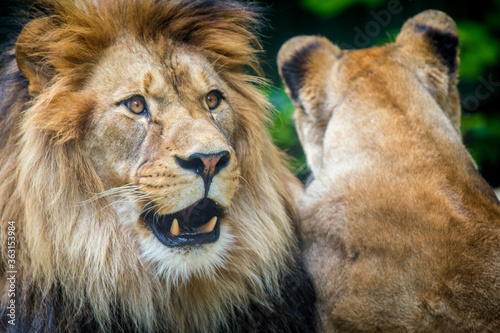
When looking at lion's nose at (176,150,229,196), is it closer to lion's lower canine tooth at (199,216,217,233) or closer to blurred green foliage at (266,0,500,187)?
lion's lower canine tooth at (199,216,217,233)

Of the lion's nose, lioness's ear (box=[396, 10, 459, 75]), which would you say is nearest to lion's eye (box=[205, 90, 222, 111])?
the lion's nose

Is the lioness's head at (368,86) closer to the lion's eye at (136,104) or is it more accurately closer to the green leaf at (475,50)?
the lion's eye at (136,104)

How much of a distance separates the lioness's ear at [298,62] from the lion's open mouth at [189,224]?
1.35 m

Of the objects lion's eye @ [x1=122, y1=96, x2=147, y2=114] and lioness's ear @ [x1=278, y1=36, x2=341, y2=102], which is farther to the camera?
lioness's ear @ [x1=278, y1=36, x2=341, y2=102]

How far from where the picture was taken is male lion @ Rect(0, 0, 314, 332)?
229 cm

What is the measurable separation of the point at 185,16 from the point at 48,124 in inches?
31.6

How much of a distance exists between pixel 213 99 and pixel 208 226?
0.59m

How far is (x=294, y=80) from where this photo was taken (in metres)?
3.51

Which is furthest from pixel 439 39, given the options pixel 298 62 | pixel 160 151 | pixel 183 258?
pixel 183 258

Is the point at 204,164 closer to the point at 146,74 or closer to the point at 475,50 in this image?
the point at 146,74

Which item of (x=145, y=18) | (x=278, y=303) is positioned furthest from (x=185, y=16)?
(x=278, y=303)

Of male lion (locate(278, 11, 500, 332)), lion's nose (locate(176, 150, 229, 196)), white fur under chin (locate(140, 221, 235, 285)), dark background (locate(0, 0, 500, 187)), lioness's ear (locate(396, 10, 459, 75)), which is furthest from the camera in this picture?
dark background (locate(0, 0, 500, 187))

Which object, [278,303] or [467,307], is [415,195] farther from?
[278,303]

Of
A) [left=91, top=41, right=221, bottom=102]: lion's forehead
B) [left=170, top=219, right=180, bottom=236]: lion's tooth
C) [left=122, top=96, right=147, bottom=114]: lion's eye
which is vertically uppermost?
[left=91, top=41, right=221, bottom=102]: lion's forehead
